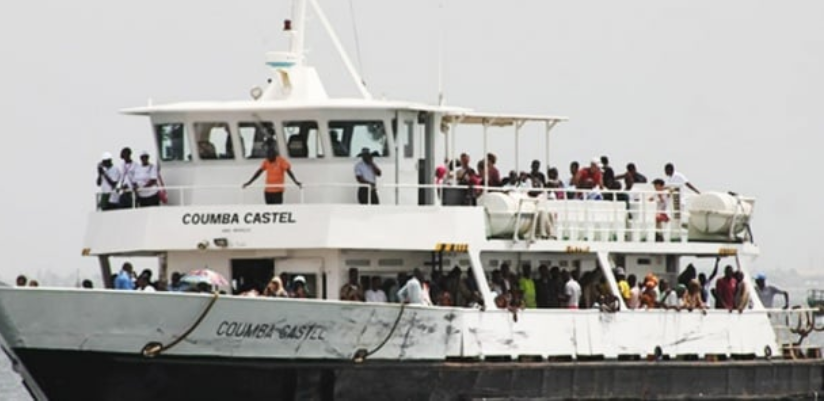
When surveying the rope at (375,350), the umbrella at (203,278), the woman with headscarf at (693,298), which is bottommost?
the rope at (375,350)

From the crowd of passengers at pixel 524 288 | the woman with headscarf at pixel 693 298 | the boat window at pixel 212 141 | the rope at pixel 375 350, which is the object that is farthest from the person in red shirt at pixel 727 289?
the boat window at pixel 212 141

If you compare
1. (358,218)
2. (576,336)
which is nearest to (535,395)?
(576,336)

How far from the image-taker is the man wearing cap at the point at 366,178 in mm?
32844

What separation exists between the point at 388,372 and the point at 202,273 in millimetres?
2551

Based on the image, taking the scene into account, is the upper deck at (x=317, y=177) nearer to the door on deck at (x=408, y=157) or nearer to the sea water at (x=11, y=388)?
the door on deck at (x=408, y=157)

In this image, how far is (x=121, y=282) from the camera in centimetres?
3212

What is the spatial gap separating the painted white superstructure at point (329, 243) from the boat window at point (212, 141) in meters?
0.02

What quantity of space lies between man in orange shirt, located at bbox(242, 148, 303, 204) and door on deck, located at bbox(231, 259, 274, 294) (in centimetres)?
94

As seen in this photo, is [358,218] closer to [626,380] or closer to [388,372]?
[388,372]

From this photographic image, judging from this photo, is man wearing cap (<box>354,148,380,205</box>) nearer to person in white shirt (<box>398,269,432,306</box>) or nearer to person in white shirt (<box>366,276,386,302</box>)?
person in white shirt (<box>366,276,386,302</box>)

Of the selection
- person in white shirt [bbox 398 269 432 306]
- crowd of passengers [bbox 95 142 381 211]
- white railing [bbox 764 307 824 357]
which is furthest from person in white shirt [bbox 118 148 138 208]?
white railing [bbox 764 307 824 357]

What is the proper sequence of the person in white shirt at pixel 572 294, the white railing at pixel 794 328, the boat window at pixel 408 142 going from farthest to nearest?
the white railing at pixel 794 328
the person in white shirt at pixel 572 294
the boat window at pixel 408 142

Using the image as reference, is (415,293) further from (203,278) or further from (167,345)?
(167,345)

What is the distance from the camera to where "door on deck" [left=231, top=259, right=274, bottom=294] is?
33.2 m
